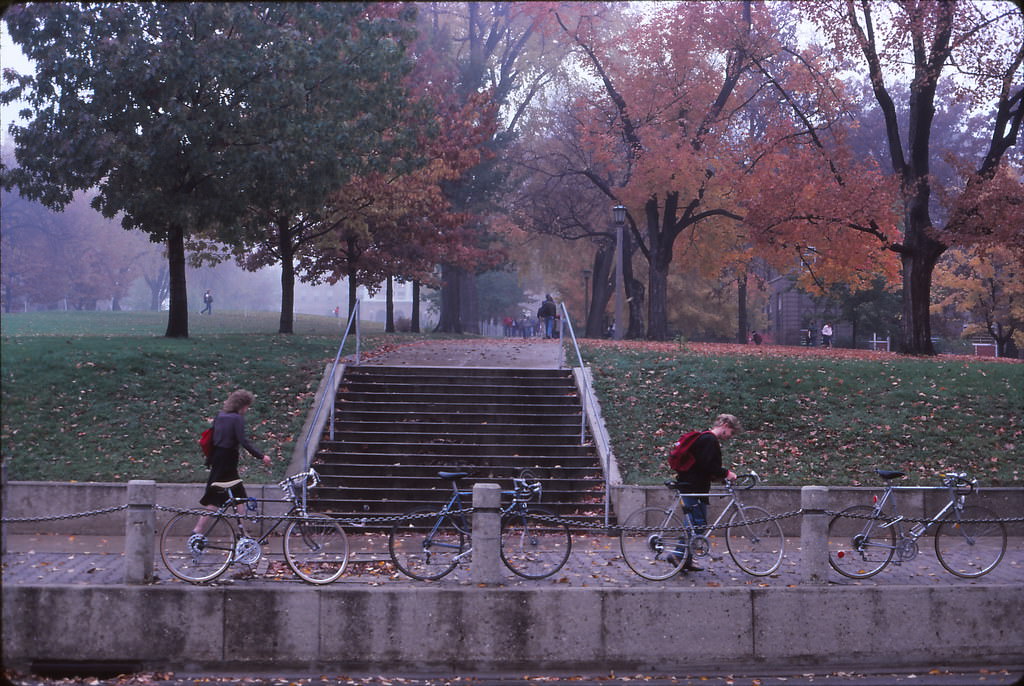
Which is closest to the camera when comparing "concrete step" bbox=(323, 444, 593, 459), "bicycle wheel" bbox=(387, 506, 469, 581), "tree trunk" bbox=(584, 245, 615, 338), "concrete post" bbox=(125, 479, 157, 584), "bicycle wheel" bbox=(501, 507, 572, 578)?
"concrete post" bbox=(125, 479, 157, 584)

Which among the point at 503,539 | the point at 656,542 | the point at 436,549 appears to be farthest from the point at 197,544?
the point at 656,542

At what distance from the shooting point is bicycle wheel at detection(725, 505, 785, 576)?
10.6 meters

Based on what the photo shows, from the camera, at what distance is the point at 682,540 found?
10.5 meters

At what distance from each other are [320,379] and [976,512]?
11.2 metres

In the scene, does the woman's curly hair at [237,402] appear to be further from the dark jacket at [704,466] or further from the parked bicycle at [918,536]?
the parked bicycle at [918,536]

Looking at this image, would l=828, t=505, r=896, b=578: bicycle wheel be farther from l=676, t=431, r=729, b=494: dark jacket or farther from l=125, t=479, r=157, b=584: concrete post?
l=125, t=479, r=157, b=584: concrete post

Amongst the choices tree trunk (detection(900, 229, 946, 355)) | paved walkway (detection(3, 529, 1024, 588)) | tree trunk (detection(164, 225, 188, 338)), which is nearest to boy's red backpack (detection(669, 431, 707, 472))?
paved walkway (detection(3, 529, 1024, 588))

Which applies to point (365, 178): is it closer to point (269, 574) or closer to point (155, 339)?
point (155, 339)

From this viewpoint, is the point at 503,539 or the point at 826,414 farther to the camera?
the point at 826,414

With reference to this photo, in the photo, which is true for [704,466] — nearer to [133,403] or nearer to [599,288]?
[133,403]

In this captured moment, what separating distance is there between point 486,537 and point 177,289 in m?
15.9

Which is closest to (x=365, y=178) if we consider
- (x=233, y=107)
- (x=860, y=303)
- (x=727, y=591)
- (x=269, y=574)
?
(x=233, y=107)

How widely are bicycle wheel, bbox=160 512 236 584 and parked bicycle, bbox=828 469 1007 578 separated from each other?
6.41 metres

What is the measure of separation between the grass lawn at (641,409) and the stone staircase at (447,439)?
0.72 metres
